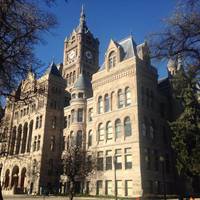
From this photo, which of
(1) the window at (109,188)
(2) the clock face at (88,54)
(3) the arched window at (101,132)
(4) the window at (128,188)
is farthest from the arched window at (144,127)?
(2) the clock face at (88,54)

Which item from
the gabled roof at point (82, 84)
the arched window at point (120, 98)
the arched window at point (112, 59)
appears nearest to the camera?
the arched window at point (120, 98)

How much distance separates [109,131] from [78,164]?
27.2 ft

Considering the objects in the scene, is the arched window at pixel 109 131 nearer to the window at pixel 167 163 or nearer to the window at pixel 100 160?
the window at pixel 100 160

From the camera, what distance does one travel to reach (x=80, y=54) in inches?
3253

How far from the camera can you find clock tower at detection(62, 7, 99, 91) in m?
82.1

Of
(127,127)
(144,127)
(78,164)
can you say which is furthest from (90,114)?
(78,164)

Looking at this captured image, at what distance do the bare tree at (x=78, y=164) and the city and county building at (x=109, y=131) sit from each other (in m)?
1.92

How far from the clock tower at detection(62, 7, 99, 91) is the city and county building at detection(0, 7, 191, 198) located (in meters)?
15.0

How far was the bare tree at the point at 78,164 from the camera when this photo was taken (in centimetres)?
4141

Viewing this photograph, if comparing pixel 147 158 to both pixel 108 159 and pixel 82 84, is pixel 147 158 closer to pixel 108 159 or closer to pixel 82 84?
pixel 108 159

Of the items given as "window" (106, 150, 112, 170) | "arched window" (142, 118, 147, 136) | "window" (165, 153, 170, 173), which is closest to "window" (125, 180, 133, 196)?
"window" (106, 150, 112, 170)

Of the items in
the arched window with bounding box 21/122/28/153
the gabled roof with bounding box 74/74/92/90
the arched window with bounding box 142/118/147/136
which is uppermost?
the gabled roof with bounding box 74/74/92/90

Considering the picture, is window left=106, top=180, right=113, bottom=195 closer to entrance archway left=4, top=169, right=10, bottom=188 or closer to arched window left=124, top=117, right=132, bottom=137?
arched window left=124, top=117, right=132, bottom=137

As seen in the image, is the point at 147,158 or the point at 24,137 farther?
the point at 24,137
